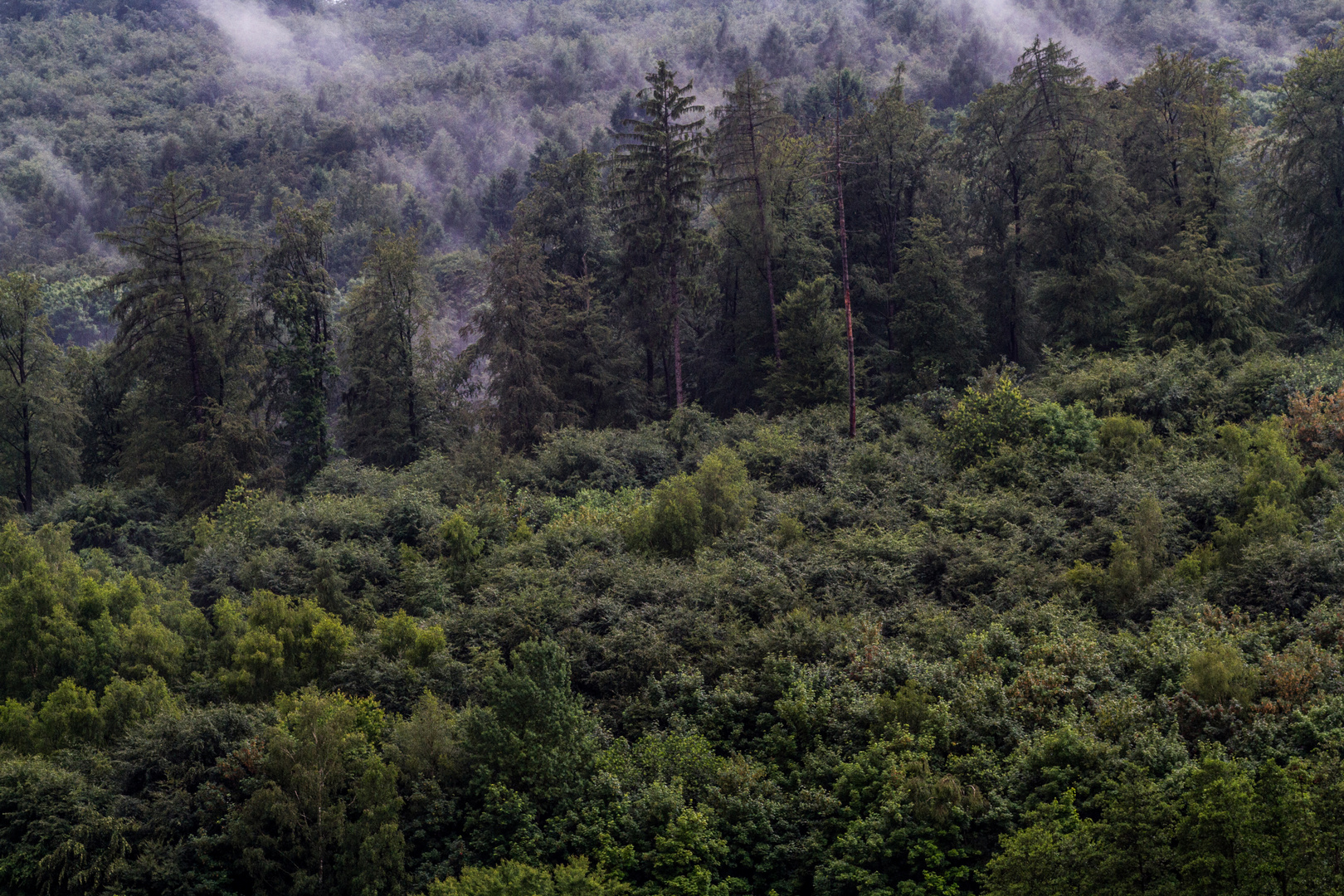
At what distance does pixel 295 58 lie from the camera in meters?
140

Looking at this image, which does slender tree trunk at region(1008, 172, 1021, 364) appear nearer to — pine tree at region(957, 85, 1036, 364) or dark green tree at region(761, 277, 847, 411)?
pine tree at region(957, 85, 1036, 364)

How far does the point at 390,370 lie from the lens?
37.4m

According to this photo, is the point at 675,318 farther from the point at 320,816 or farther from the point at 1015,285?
Answer: the point at 320,816

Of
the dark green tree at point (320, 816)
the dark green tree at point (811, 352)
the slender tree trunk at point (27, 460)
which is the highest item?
the dark green tree at point (811, 352)

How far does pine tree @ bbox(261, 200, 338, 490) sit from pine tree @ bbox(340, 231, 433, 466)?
1.52 metres

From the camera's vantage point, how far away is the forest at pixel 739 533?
10578mm

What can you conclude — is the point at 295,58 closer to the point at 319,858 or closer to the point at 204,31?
the point at 204,31

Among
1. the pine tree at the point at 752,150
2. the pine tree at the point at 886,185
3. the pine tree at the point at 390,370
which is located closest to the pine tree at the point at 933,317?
the pine tree at the point at 886,185

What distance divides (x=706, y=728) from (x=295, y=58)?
153 meters

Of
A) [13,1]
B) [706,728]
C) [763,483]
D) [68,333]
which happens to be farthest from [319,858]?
[13,1]

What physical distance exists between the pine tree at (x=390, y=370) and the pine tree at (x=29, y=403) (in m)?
10.1

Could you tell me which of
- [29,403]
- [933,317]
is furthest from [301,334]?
[933,317]

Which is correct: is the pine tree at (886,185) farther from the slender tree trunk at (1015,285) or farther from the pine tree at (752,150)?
the slender tree trunk at (1015,285)

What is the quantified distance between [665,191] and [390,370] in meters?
13.4
